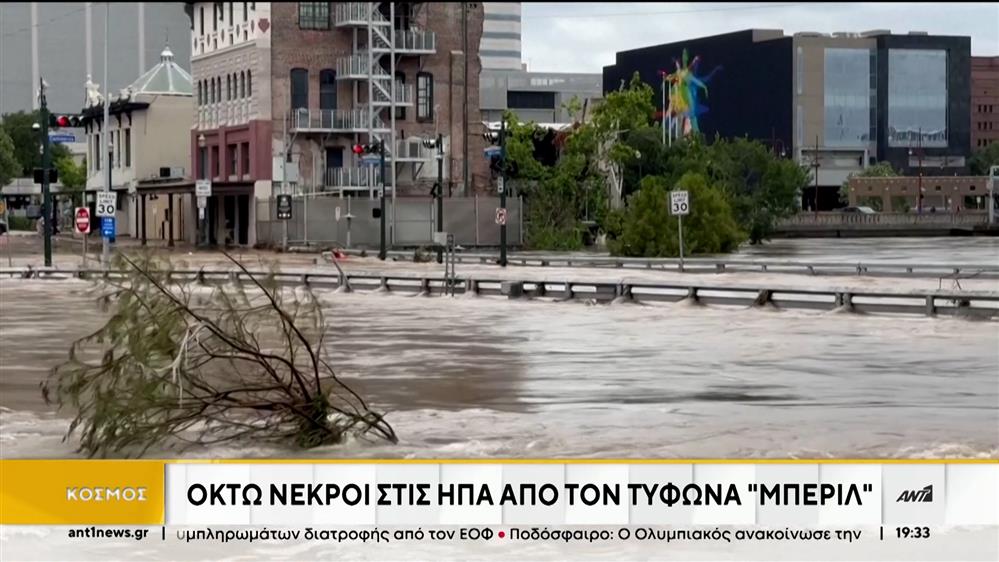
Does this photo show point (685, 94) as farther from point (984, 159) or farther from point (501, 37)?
point (984, 159)

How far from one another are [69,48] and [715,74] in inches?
4939

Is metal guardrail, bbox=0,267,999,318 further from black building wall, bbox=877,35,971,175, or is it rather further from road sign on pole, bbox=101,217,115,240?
black building wall, bbox=877,35,971,175

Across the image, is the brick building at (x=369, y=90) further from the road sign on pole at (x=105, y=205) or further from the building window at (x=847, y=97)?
the building window at (x=847, y=97)

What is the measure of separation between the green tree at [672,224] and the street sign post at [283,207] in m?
13.4

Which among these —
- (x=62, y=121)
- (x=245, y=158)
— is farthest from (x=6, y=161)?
(x=62, y=121)

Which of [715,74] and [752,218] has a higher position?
[715,74]

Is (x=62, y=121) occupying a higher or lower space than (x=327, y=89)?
lower

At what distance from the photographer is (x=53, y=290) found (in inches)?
1900

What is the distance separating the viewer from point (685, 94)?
132 meters

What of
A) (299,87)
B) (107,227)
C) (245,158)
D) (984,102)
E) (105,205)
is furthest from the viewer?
(245,158)

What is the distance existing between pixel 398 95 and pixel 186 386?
67696 mm

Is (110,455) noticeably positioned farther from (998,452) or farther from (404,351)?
(404,351)

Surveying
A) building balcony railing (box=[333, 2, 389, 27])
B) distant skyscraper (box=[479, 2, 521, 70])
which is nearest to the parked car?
distant skyscraper (box=[479, 2, 521, 70])

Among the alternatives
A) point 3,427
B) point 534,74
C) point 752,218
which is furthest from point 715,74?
point 3,427
